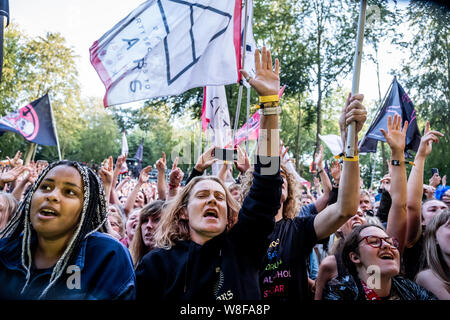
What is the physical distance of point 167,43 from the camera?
3.86 m

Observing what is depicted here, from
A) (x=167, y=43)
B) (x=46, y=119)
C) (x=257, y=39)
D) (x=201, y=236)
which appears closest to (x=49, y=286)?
(x=201, y=236)

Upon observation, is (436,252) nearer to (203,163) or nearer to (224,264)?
(224,264)

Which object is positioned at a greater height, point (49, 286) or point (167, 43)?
point (167, 43)

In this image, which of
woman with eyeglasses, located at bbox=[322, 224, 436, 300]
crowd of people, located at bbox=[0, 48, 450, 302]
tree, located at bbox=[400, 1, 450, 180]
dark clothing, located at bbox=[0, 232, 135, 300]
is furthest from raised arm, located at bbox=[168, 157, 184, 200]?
tree, located at bbox=[400, 1, 450, 180]

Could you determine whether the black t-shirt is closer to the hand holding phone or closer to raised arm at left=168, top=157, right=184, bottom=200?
raised arm at left=168, top=157, right=184, bottom=200

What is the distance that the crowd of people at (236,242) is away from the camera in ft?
5.31

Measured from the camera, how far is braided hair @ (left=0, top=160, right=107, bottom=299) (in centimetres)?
161

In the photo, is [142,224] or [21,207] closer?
[21,207]

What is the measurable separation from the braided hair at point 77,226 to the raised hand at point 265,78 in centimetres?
103

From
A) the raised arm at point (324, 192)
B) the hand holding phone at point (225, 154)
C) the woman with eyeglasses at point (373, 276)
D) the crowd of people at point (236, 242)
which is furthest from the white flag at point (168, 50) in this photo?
the woman with eyeglasses at point (373, 276)

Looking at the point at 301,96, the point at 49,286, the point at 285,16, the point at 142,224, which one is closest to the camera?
the point at 49,286

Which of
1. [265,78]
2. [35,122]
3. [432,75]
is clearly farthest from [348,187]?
[432,75]

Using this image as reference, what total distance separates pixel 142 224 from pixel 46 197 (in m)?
1.49
